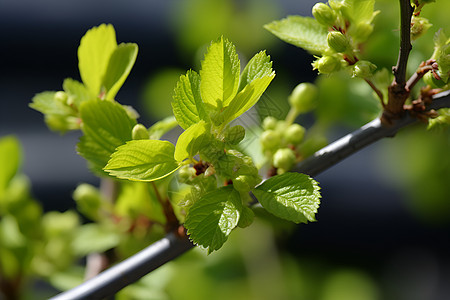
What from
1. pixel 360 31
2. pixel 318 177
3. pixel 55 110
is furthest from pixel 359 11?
pixel 318 177

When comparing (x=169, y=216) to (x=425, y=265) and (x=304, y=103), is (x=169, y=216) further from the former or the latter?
(x=425, y=265)

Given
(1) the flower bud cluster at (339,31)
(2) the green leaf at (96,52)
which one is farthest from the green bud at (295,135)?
(2) the green leaf at (96,52)

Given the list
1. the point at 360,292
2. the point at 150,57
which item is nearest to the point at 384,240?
the point at 360,292

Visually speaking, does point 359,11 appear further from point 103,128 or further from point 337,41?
point 103,128

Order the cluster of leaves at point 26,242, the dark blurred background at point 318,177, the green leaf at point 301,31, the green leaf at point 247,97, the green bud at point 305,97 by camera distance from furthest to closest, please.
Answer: the dark blurred background at point 318,177, the cluster of leaves at point 26,242, the green bud at point 305,97, the green leaf at point 301,31, the green leaf at point 247,97

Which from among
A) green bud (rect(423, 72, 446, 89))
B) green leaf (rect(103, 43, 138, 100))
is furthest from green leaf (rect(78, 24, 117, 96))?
green bud (rect(423, 72, 446, 89))

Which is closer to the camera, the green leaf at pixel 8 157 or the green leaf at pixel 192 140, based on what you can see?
the green leaf at pixel 192 140

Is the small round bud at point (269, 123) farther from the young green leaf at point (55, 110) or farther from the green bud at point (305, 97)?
the young green leaf at point (55, 110)

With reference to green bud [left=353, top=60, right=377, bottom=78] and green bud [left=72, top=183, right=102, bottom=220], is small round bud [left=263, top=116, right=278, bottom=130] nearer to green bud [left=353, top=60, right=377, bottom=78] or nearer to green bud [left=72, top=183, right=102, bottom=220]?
green bud [left=353, top=60, right=377, bottom=78]
